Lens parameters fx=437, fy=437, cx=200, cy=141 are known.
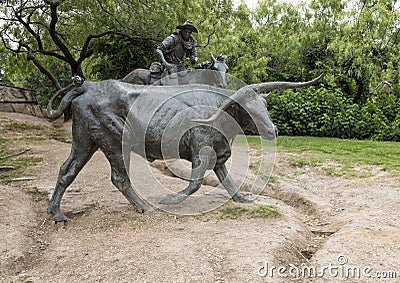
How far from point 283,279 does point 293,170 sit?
16.6 ft

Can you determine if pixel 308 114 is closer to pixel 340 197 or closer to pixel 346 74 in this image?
pixel 346 74

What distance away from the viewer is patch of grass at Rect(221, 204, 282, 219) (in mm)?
5039

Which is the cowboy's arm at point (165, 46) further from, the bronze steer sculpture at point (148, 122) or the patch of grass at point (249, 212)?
the patch of grass at point (249, 212)

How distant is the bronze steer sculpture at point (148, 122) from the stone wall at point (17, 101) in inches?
419

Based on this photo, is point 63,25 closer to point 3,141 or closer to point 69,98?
point 3,141

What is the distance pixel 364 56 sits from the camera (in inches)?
589

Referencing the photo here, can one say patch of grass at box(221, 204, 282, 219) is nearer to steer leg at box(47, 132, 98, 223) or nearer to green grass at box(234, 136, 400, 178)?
steer leg at box(47, 132, 98, 223)

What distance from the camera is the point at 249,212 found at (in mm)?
5129

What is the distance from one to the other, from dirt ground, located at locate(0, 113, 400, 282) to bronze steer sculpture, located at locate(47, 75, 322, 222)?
42cm

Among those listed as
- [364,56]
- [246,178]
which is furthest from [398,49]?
[246,178]

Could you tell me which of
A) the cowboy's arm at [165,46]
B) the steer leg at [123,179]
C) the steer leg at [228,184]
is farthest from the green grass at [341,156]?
the steer leg at [123,179]

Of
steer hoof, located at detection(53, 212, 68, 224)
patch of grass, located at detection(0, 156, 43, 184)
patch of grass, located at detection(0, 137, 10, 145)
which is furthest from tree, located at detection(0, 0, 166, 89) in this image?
steer hoof, located at detection(53, 212, 68, 224)

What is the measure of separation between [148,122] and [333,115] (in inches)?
404

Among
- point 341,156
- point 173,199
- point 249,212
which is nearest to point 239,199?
point 249,212
